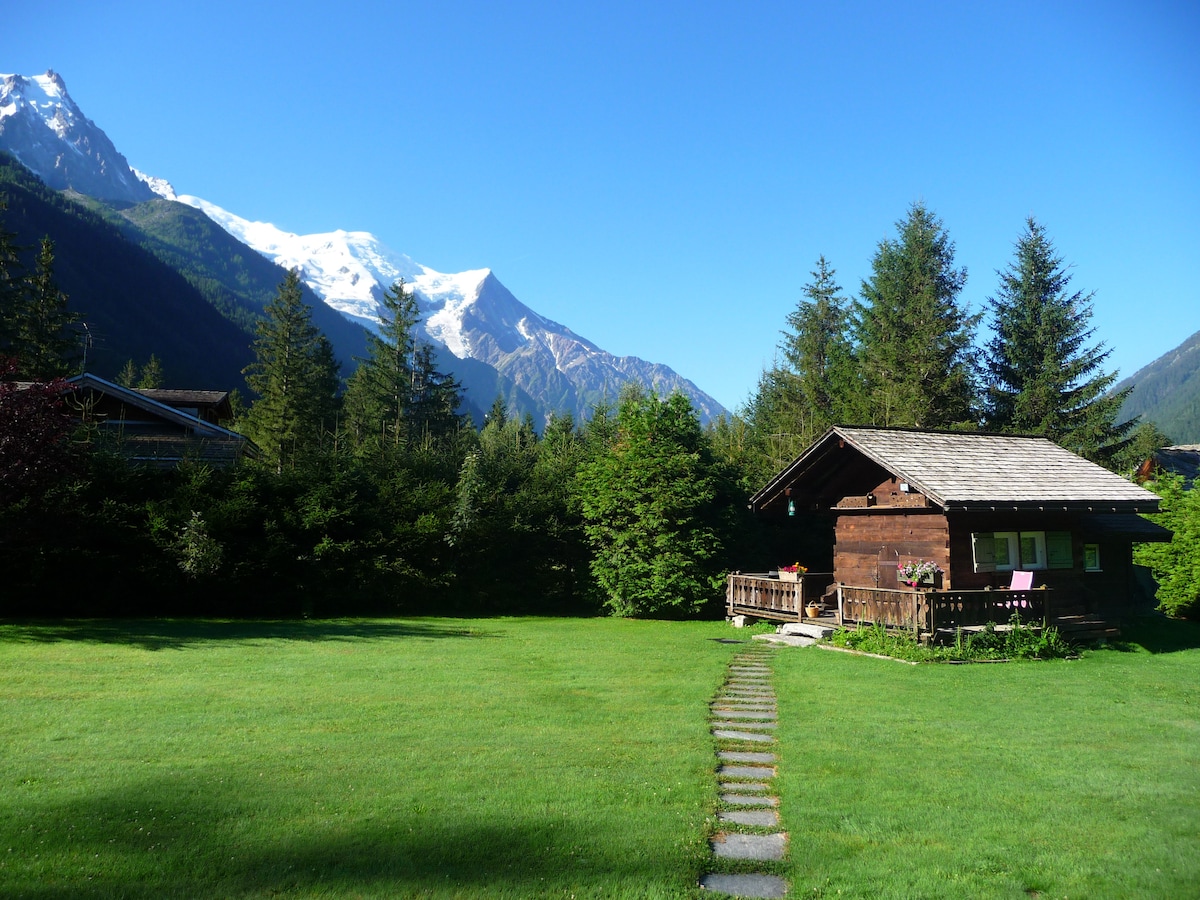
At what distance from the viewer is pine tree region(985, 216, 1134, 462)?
38.6 m

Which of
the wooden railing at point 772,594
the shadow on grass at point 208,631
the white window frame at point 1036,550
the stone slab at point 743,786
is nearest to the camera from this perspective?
the stone slab at point 743,786

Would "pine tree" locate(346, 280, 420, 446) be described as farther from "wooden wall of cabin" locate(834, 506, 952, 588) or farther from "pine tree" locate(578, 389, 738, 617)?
"wooden wall of cabin" locate(834, 506, 952, 588)

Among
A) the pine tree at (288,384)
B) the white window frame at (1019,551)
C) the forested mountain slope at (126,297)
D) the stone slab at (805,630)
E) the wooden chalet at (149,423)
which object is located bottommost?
the stone slab at (805,630)

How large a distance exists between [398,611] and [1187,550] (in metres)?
25.8

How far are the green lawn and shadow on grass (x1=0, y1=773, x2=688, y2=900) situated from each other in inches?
0.9

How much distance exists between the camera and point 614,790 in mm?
7398

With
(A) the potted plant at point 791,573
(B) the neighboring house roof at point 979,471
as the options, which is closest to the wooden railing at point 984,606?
(B) the neighboring house roof at point 979,471

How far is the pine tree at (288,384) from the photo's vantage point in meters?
47.6

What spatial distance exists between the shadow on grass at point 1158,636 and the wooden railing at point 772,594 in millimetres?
7238

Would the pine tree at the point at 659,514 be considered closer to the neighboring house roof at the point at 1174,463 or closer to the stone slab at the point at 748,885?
the stone slab at the point at 748,885

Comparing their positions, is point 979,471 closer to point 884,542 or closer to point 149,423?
point 884,542

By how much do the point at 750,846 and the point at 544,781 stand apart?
2.18 meters

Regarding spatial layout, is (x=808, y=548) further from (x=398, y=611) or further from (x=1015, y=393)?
(x=1015, y=393)

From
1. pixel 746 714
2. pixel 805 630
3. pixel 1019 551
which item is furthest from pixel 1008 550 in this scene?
pixel 746 714
